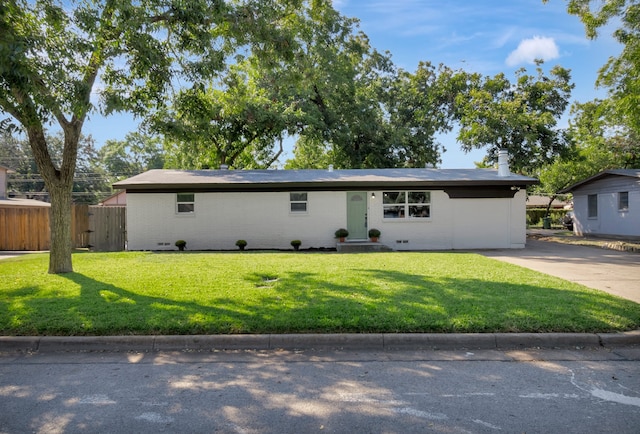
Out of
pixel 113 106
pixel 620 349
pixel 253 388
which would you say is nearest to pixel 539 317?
pixel 620 349

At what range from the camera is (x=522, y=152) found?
25625 millimetres

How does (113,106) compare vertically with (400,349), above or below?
above

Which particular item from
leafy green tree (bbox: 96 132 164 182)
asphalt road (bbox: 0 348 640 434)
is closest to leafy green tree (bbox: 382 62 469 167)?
asphalt road (bbox: 0 348 640 434)

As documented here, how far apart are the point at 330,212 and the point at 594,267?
9.16m

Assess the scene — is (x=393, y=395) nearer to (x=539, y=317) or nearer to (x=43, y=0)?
(x=539, y=317)

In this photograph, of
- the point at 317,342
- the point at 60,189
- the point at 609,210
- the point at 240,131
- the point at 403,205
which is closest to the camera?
the point at 317,342

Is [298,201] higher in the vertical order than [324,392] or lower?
higher

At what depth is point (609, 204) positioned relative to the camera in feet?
72.3

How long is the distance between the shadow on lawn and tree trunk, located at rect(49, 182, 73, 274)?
1981mm

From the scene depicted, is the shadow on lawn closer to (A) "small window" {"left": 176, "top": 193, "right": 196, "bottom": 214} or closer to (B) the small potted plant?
(B) the small potted plant

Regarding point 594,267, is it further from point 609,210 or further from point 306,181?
point 609,210

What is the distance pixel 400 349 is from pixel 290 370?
147cm

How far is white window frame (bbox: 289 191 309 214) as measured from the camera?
17089mm

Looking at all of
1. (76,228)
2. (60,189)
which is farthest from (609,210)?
(76,228)
